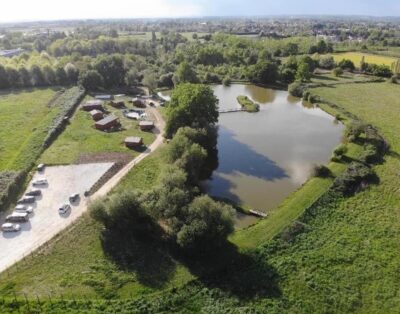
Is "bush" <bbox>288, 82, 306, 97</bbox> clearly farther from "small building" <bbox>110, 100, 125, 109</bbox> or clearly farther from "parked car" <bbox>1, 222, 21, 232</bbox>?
"parked car" <bbox>1, 222, 21, 232</bbox>

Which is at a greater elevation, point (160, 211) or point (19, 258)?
point (160, 211)

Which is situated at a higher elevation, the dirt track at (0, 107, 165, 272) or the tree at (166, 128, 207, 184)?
the tree at (166, 128, 207, 184)

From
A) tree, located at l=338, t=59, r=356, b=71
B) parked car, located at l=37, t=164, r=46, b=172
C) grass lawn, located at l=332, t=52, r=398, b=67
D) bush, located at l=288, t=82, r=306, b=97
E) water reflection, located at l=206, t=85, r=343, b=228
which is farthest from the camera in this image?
grass lawn, located at l=332, t=52, r=398, b=67

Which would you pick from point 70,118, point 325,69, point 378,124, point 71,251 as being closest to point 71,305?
point 71,251

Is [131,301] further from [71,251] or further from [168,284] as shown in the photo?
[71,251]

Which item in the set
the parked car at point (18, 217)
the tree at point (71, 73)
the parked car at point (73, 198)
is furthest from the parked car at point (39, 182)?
the tree at point (71, 73)

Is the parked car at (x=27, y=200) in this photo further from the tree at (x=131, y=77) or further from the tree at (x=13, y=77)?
the tree at (x=13, y=77)

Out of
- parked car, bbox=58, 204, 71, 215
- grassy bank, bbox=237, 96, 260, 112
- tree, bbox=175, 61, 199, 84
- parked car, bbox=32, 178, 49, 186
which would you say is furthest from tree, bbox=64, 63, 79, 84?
parked car, bbox=58, 204, 71, 215
